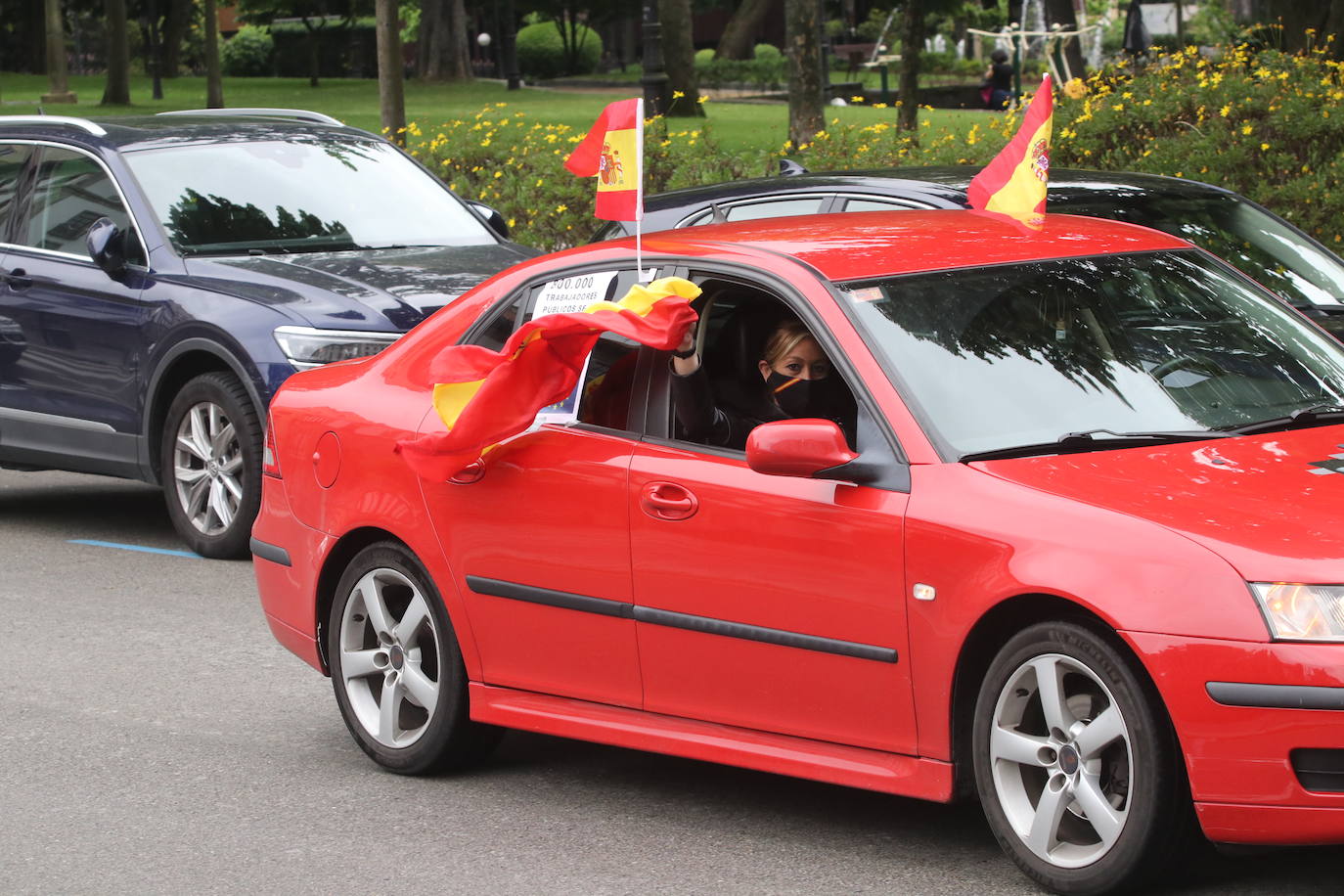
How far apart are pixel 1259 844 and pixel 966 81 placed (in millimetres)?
55837

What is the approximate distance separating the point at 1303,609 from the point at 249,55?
6909 cm

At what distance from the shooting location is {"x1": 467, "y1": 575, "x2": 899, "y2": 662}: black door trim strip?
4820mm

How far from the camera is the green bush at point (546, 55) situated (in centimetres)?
6781

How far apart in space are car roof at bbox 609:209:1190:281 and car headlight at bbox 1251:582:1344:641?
156cm

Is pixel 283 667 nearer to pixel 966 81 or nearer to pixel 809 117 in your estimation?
pixel 809 117

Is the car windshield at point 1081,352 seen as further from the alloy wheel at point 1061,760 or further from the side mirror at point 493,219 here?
the side mirror at point 493,219

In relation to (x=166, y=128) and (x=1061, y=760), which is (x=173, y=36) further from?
(x=1061, y=760)

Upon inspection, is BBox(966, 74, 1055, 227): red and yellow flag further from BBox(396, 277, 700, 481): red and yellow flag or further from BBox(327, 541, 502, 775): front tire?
BBox(327, 541, 502, 775): front tire

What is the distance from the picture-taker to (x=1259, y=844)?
4.27 m

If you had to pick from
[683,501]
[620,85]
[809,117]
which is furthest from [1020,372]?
[620,85]

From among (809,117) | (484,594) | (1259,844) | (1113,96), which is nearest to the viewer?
(1259,844)

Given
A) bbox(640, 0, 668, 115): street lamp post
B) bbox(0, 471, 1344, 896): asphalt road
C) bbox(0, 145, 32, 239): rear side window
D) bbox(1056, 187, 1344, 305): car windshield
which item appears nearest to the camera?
bbox(0, 471, 1344, 896): asphalt road

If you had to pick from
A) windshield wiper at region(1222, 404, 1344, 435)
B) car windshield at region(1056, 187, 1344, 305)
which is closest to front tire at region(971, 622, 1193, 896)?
windshield wiper at region(1222, 404, 1344, 435)

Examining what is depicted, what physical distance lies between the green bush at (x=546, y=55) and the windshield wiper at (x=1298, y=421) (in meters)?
63.4
